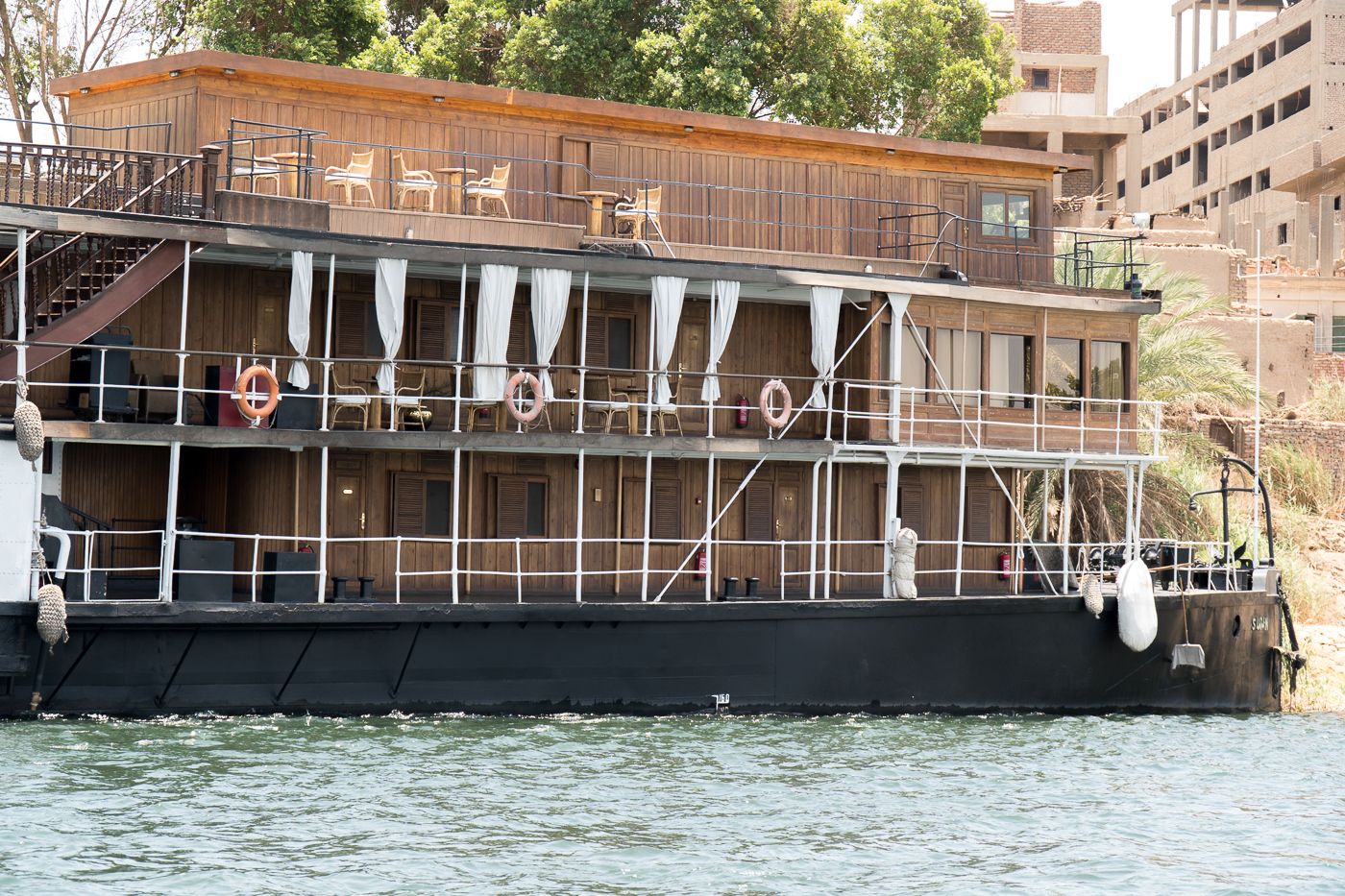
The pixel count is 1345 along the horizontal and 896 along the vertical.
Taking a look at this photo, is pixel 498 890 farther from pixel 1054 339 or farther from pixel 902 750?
pixel 1054 339

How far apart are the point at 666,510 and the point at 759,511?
4.82 ft

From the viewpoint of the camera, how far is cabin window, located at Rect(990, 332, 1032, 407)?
73.1 feet

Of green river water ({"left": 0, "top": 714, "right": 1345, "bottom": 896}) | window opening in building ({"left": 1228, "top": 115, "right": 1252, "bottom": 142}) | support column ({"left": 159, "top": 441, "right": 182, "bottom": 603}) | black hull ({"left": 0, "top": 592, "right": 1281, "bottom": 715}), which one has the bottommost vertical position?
green river water ({"left": 0, "top": 714, "right": 1345, "bottom": 896})

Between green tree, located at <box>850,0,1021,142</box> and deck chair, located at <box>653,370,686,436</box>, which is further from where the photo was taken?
green tree, located at <box>850,0,1021,142</box>

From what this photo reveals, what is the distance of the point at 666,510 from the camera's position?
21.0 m

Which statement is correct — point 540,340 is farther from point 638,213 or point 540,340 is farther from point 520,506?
point 638,213

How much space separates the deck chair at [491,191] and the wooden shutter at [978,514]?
8597mm

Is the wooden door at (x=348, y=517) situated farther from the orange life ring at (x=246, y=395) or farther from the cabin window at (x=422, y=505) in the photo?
the orange life ring at (x=246, y=395)


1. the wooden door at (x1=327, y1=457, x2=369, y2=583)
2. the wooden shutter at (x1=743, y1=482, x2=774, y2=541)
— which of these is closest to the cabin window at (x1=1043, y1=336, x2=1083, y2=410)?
the wooden shutter at (x1=743, y1=482, x2=774, y2=541)

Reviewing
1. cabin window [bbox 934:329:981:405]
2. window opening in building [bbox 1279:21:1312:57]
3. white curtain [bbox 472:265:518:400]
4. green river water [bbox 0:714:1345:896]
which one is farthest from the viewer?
window opening in building [bbox 1279:21:1312:57]

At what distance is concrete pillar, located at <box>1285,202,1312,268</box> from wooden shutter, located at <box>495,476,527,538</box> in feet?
138

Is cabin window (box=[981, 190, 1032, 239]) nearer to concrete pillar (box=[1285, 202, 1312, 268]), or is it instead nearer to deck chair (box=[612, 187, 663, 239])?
deck chair (box=[612, 187, 663, 239])

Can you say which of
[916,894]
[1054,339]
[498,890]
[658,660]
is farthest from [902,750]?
[1054,339]

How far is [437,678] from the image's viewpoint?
17203mm
